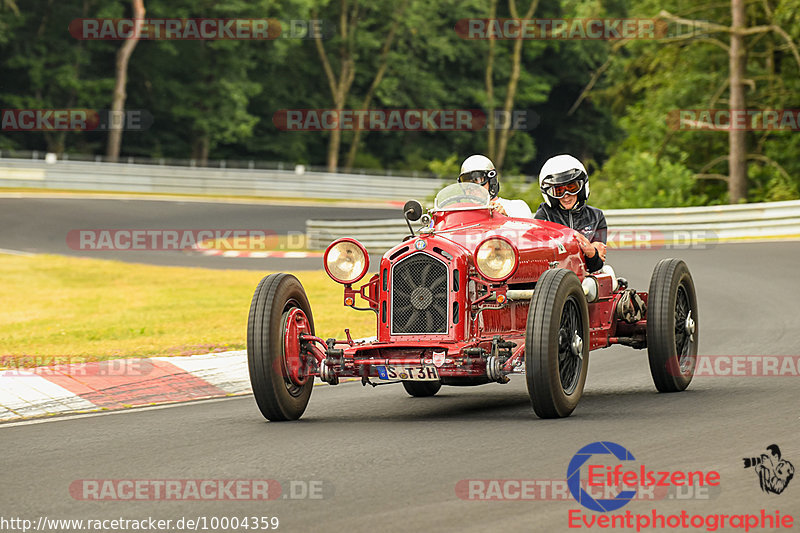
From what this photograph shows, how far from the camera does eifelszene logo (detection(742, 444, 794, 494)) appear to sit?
591 cm

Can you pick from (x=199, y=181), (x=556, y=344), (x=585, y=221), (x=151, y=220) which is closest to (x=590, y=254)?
(x=585, y=221)

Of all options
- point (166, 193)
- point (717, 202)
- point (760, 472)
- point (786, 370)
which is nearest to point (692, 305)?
point (786, 370)

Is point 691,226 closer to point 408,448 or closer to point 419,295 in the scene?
point 419,295

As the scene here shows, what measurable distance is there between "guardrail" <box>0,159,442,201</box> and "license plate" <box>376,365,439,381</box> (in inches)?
1266

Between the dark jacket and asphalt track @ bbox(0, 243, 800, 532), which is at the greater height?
the dark jacket

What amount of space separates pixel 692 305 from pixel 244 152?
4981 cm

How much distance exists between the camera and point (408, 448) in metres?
7.22

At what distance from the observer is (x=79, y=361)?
11.7 metres

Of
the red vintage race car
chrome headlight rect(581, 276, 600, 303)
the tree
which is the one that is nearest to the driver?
the red vintage race car

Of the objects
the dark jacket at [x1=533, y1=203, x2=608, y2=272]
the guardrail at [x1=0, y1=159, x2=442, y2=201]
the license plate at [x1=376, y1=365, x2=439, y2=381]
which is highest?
the guardrail at [x1=0, y1=159, x2=442, y2=201]

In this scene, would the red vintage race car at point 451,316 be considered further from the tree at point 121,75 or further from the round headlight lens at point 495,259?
the tree at point 121,75

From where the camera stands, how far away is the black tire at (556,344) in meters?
7.70

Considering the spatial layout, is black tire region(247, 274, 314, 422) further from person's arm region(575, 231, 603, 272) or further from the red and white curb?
person's arm region(575, 231, 603, 272)

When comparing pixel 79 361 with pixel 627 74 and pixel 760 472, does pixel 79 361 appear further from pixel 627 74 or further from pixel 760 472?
pixel 627 74
